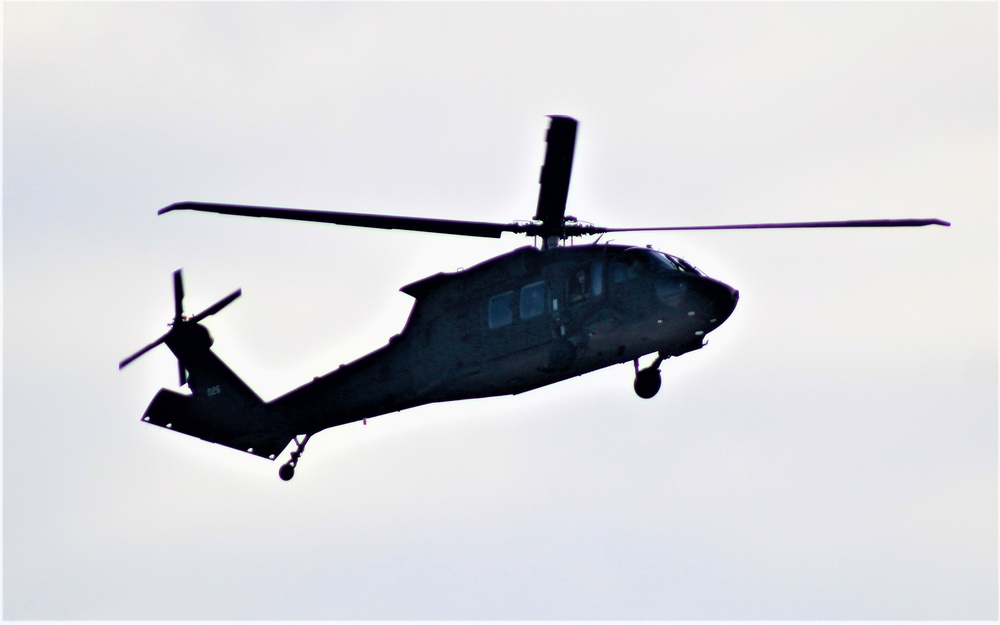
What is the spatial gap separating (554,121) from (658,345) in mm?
5945

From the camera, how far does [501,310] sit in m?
35.3

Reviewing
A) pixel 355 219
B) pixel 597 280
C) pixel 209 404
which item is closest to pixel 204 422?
pixel 209 404

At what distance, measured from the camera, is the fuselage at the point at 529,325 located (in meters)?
33.8

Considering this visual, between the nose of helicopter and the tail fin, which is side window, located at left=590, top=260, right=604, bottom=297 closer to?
the nose of helicopter

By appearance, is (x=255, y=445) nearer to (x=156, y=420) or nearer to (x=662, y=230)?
(x=156, y=420)

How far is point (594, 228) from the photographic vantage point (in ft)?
115

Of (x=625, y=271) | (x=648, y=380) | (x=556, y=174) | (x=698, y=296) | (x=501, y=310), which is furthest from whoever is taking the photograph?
(x=501, y=310)

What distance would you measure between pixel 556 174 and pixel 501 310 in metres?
3.87

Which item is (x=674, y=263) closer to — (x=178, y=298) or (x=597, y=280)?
(x=597, y=280)

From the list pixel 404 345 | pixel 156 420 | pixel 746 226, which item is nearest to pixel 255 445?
pixel 156 420

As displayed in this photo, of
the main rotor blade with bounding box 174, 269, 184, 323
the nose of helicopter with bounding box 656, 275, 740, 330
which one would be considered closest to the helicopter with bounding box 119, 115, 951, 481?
the nose of helicopter with bounding box 656, 275, 740, 330

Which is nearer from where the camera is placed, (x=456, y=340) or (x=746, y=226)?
(x=746, y=226)

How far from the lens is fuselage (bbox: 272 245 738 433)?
111 ft

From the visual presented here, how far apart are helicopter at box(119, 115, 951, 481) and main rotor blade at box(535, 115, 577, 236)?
0.9 inches
